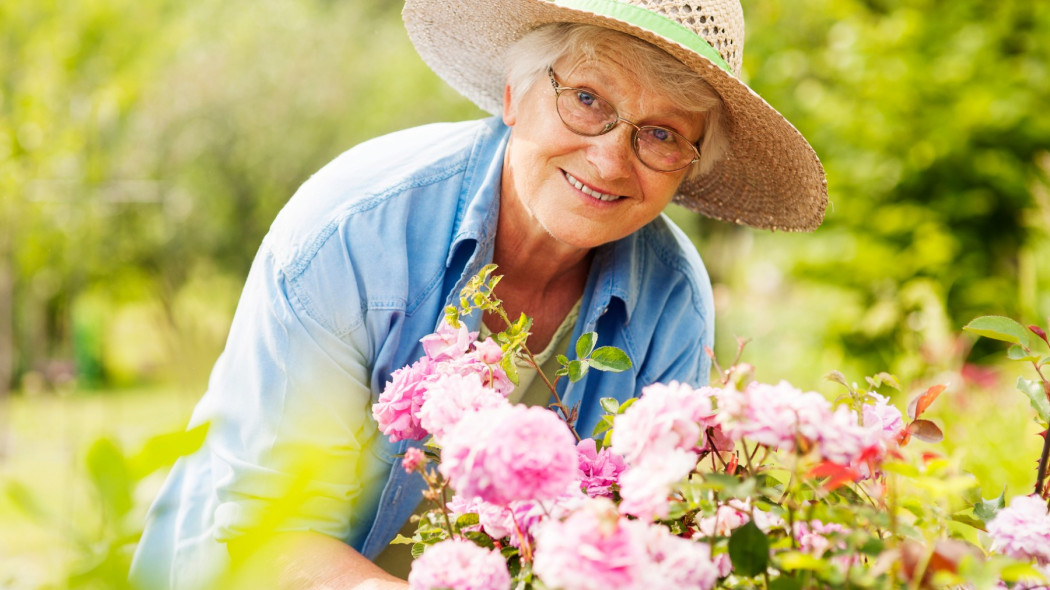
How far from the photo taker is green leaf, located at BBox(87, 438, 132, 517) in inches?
21.3

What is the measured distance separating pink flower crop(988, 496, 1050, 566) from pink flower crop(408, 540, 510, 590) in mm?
599

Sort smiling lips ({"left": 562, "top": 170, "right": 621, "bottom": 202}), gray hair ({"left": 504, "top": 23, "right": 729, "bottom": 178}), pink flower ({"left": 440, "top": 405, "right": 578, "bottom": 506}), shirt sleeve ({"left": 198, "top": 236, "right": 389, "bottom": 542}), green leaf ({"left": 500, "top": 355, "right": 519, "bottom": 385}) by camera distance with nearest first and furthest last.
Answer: pink flower ({"left": 440, "top": 405, "right": 578, "bottom": 506}), green leaf ({"left": 500, "top": 355, "right": 519, "bottom": 385}), shirt sleeve ({"left": 198, "top": 236, "right": 389, "bottom": 542}), gray hair ({"left": 504, "top": 23, "right": 729, "bottom": 178}), smiling lips ({"left": 562, "top": 170, "right": 621, "bottom": 202})

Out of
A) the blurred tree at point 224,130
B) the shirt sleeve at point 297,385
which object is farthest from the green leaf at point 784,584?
the blurred tree at point 224,130

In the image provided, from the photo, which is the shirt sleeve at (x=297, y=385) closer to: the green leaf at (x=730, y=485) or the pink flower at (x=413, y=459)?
the pink flower at (x=413, y=459)

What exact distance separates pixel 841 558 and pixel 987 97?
572 cm

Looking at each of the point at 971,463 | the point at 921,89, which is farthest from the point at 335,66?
the point at 971,463

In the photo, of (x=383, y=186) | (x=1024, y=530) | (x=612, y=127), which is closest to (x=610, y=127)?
(x=612, y=127)

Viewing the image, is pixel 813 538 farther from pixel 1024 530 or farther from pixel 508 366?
pixel 508 366

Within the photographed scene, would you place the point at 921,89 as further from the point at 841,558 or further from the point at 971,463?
the point at 841,558

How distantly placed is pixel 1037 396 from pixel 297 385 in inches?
46.0

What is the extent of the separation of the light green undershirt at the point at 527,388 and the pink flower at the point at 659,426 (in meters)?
0.92

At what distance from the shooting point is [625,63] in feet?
5.66

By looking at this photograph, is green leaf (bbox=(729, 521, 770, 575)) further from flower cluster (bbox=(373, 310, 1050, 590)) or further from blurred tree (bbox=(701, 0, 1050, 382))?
blurred tree (bbox=(701, 0, 1050, 382))

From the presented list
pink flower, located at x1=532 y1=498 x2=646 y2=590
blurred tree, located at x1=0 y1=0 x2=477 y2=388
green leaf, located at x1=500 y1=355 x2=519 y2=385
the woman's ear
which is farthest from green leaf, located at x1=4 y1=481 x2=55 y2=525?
blurred tree, located at x1=0 y1=0 x2=477 y2=388
